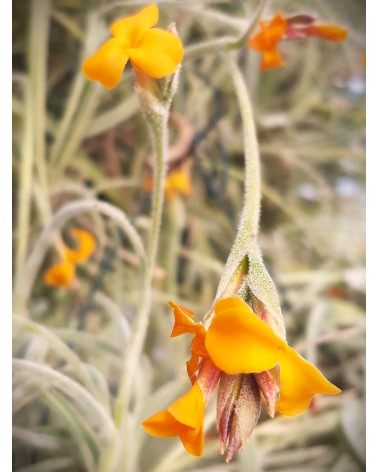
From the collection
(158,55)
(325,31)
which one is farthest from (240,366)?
(325,31)

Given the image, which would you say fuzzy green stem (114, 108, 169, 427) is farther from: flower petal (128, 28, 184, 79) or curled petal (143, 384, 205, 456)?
curled petal (143, 384, 205, 456)

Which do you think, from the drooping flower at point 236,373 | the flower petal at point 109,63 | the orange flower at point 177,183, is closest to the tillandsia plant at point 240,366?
the drooping flower at point 236,373

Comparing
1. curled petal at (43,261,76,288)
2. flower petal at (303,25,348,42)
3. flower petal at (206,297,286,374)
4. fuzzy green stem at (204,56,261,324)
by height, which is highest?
flower petal at (303,25,348,42)

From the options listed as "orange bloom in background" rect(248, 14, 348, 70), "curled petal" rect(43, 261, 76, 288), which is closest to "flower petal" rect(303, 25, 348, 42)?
"orange bloom in background" rect(248, 14, 348, 70)

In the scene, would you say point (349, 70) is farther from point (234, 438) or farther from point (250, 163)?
point (234, 438)

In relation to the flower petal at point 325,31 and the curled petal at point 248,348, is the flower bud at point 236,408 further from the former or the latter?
the flower petal at point 325,31
